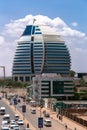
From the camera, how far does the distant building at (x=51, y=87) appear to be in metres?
105

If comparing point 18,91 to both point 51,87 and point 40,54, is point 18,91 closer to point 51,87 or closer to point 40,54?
→ point 40,54

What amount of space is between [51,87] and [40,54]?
186 ft

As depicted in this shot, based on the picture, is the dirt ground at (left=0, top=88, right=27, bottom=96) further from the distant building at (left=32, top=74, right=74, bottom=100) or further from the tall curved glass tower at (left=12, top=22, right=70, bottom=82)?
the distant building at (left=32, top=74, right=74, bottom=100)

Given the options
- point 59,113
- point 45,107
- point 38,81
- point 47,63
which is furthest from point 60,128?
point 47,63

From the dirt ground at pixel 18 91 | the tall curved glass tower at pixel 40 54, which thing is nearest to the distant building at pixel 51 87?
the dirt ground at pixel 18 91

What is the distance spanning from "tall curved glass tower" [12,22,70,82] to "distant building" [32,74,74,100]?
177 ft

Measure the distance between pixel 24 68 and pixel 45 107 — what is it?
79.0m

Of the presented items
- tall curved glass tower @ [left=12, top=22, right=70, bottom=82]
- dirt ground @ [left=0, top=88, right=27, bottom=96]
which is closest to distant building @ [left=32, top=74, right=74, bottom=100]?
dirt ground @ [left=0, top=88, right=27, bottom=96]

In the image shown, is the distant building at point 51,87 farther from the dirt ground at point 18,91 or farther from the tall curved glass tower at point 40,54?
the tall curved glass tower at point 40,54

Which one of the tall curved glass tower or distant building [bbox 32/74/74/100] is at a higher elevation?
the tall curved glass tower

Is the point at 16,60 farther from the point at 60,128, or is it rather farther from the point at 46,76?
the point at 60,128

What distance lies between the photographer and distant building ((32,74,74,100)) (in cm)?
10462

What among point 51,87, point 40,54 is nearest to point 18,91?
point 40,54

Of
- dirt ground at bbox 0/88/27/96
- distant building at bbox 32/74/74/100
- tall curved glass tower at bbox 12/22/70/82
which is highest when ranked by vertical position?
tall curved glass tower at bbox 12/22/70/82
